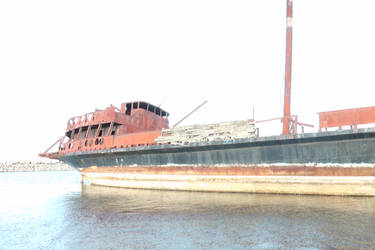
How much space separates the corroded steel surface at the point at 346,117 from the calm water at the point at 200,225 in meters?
2.78

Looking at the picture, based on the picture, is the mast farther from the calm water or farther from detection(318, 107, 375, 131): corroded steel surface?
the calm water

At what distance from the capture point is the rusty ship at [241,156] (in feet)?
28.9

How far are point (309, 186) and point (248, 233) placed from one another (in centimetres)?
573

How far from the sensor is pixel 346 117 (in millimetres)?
9125

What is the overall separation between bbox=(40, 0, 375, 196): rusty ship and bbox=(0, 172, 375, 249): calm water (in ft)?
4.02

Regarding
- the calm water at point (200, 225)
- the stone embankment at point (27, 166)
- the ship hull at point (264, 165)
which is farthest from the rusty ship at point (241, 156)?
the stone embankment at point (27, 166)

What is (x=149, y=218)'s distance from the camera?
253 inches

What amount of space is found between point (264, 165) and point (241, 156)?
1046mm

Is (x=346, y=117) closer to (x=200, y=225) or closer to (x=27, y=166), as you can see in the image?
(x=200, y=225)

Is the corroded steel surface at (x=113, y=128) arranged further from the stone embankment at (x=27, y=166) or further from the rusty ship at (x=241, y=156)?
the stone embankment at (x=27, y=166)

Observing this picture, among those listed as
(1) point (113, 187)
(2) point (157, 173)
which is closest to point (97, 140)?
(1) point (113, 187)

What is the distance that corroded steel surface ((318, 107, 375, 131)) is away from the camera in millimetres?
8836

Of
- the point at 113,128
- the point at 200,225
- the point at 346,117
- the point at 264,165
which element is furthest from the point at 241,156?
the point at 113,128

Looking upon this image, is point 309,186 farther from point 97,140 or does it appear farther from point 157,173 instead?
point 97,140
